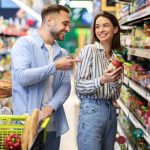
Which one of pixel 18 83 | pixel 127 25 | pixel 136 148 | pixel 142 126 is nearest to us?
pixel 18 83

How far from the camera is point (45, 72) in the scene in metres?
2.63

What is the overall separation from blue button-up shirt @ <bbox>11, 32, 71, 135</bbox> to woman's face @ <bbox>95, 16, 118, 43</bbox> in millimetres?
356

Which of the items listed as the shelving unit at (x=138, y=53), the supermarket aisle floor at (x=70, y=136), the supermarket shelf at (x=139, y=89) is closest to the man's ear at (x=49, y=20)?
the shelving unit at (x=138, y=53)

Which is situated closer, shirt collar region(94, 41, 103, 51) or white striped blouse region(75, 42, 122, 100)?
white striped blouse region(75, 42, 122, 100)

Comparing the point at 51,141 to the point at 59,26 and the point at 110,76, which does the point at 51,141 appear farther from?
the point at 59,26

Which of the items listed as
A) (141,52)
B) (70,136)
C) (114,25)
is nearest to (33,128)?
(114,25)

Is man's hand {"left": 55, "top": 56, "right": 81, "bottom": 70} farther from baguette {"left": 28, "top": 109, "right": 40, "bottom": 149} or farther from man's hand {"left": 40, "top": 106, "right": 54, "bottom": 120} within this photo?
baguette {"left": 28, "top": 109, "right": 40, "bottom": 149}

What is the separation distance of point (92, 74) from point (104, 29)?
37 centimetres

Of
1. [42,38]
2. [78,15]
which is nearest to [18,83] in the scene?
[42,38]

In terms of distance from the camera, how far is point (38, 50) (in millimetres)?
2791

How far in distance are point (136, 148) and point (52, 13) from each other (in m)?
1.86

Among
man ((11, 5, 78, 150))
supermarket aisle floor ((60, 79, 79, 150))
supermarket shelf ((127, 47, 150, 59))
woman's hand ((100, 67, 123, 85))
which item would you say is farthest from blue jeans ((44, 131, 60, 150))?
supermarket aisle floor ((60, 79, 79, 150))

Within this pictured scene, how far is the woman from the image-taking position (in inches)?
114

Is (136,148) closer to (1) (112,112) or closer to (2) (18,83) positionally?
(1) (112,112)
